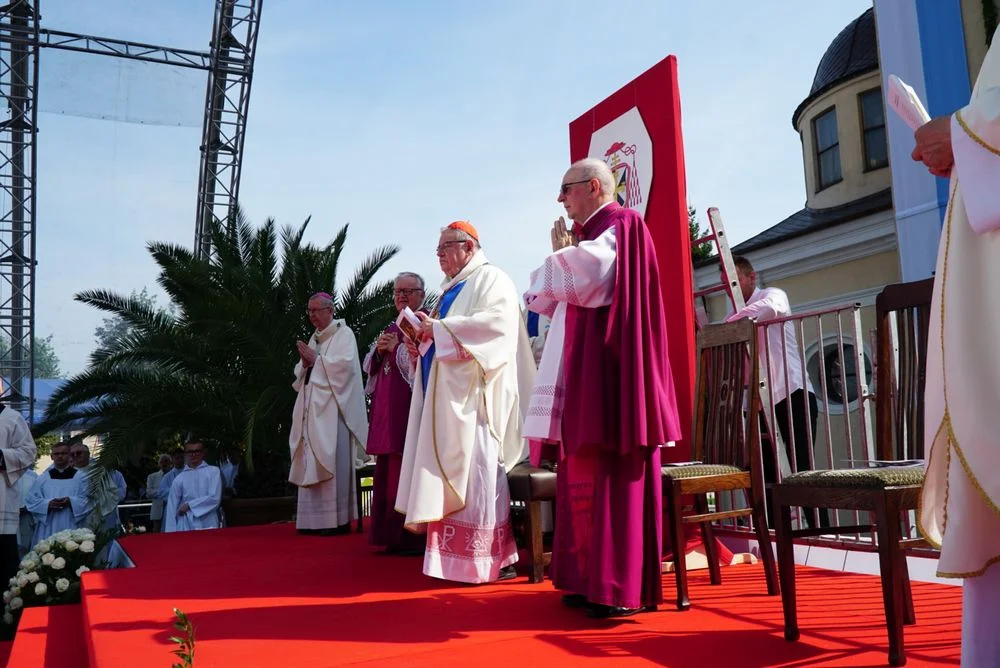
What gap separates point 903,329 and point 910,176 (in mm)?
6326

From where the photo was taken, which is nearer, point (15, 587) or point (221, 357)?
point (15, 587)

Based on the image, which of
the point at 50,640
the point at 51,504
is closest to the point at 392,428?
the point at 50,640

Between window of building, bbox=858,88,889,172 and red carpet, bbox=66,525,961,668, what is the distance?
15.8 m

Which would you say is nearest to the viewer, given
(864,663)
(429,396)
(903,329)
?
(864,663)

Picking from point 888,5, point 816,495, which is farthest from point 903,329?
point 888,5

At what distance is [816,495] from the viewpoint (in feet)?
9.63

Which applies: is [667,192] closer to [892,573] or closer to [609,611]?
[609,611]

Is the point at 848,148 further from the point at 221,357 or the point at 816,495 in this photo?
the point at 816,495

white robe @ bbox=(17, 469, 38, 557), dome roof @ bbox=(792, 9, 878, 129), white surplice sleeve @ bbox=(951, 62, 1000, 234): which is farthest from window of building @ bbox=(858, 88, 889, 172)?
white surplice sleeve @ bbox=(951, 62, 1000, 234)

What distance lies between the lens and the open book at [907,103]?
2.33 metres

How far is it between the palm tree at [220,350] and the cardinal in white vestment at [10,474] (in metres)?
0.91

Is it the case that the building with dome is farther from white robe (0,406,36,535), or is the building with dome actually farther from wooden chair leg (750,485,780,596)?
white robe (0,406,36,535)

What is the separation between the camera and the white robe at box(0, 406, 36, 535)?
28.6ft

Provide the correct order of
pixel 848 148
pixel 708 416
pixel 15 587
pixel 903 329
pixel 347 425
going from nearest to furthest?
pixel 903 329 → pixel 708 416 → pixel 15 587 → pixel 347 425 → pixel 848 148
